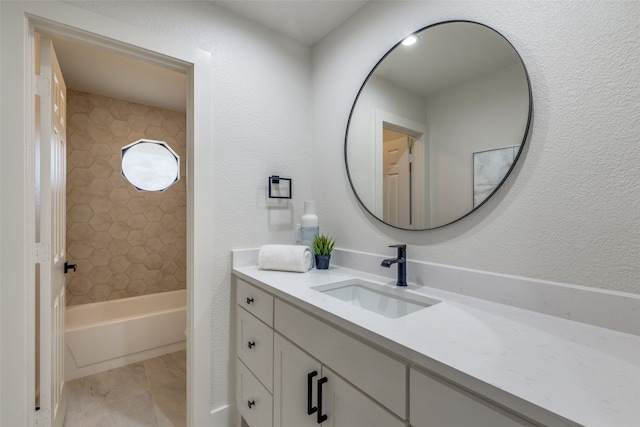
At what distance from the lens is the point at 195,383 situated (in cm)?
145

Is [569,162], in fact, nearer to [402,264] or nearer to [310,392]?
[402,264]

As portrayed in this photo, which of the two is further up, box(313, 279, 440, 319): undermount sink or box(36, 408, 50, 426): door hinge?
box(313, 279, 440, 319): undermount sink

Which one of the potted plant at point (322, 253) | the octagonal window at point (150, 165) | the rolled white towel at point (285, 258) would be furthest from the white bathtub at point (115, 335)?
the potted plant at point (322, 253)

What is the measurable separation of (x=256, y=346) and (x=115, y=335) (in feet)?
5.53

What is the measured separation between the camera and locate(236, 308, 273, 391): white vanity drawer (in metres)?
1.24

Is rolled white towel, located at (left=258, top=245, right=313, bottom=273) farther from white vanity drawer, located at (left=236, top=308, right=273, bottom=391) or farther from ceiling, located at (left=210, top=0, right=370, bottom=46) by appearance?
ceiling, located at (left=210, top=0, right=370, bottom=46)

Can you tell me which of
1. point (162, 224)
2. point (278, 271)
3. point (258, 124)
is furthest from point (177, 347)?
point (258, 124)

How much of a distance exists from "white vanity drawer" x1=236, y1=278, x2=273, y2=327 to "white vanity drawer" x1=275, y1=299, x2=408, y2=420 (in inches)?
6.1

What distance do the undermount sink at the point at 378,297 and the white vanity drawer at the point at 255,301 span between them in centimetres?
25

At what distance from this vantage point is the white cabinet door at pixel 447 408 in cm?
53

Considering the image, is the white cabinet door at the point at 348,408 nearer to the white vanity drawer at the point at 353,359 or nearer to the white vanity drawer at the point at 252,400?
the white vanity drawer at the point at 353,359

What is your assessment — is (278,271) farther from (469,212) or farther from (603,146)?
(603,146)

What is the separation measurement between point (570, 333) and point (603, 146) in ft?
1.79

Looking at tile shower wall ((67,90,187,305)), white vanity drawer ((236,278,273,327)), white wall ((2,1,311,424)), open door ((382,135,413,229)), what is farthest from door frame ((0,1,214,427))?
tile shower wall ((67,90,187,305))
